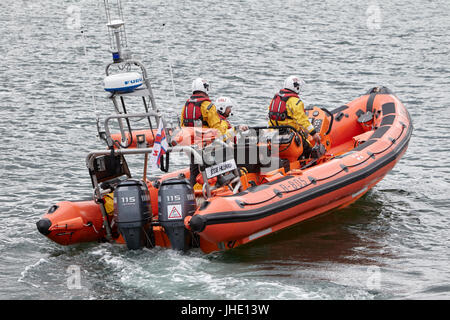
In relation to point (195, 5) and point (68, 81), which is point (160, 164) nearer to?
point (68, 81)

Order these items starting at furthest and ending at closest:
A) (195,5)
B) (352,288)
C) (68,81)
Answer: (195,5)
(68,81)
(352,288)

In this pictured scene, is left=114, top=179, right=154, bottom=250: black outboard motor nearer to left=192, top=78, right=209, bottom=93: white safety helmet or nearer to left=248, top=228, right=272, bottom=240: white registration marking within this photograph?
left=248, top=228, right=272, bottom=240: white registration marking

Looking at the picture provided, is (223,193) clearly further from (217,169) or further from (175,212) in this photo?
(175,212)

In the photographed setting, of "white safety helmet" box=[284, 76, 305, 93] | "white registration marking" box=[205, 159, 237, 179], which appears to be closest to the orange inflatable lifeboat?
"white registration marking" box=[205, 159, 237, 179]

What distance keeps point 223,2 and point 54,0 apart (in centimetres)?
509

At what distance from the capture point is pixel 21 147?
9.57 m

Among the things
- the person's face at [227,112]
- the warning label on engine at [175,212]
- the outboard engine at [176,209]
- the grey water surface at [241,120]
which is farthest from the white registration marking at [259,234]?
the person's face at [227,112]

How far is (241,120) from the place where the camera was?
10812mm

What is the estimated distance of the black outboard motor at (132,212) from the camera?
5.48 meters

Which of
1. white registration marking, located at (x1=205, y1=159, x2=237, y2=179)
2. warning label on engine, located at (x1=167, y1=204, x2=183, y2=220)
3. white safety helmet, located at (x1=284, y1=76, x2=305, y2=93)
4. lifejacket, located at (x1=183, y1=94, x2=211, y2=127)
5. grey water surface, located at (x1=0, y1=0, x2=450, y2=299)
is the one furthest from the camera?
white safety helmet, located at (x1=284, y1=76, x2=305, y2=93)

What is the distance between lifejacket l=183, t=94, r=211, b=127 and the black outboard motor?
0.90 m

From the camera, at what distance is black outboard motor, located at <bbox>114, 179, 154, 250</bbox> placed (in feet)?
18.0

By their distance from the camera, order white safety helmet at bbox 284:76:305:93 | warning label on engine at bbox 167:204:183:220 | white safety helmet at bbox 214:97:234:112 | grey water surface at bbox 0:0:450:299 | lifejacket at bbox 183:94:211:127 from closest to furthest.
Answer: grey water surface at bbox 0:0:450:299 < warning label on engine at bbox 167:204:183:220 < lifejacket at bbox 183:94:211:127 < white safety helmet at bbox 214:97:234:112 < white safety helmet at bbox 284:76:305:93

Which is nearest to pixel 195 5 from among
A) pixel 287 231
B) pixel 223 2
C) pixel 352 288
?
pixel 223 2
